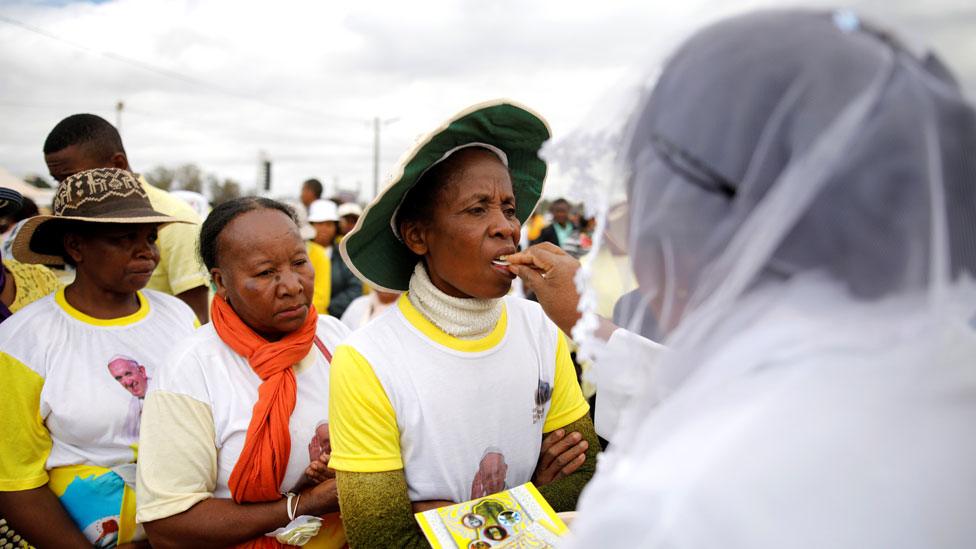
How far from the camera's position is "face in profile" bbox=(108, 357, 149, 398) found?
2.47 m

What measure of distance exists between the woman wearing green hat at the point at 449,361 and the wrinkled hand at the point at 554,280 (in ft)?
0.41

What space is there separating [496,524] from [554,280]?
0.68m

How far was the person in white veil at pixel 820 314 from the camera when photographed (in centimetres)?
77

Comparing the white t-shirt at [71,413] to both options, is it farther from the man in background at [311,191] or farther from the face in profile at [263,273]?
the man in background at [311,191]

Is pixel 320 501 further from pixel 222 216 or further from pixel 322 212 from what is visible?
pixel 322 212

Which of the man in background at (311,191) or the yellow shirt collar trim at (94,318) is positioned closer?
the yellow shirt collar trim at (94,318)

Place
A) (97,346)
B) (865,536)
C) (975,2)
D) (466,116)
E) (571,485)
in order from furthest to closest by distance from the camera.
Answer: (97,346) → (571,485) → (466,116) → (975,2) → (865,536)

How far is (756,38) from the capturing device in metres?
0.91

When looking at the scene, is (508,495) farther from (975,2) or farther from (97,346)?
(97,346)

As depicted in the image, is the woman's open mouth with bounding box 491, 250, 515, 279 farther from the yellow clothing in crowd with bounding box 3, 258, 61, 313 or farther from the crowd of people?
the yellow clothing in crowd with bounding box 3, 258, 61, 313

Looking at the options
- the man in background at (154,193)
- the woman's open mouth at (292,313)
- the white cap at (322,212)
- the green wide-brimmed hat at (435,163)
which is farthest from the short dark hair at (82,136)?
the white cap at (322,212)

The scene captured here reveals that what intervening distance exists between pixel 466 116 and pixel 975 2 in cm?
121

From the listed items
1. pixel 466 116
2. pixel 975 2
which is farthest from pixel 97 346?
pixel 975 2

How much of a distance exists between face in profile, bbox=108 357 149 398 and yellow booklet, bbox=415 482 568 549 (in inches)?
61.8
